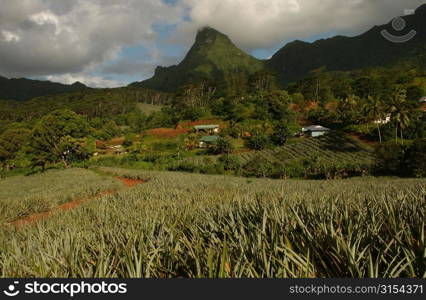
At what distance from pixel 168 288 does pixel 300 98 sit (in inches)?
3758

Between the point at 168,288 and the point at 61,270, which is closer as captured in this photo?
the point at 168,288

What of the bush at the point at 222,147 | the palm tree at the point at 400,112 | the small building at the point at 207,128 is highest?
the palm tree at the point at 400,112

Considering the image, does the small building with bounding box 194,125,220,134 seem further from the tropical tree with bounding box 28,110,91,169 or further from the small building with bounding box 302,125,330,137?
the tropical tree with bounding box 28,110,91,169

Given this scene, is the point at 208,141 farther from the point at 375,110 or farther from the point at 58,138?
the point at 375,110

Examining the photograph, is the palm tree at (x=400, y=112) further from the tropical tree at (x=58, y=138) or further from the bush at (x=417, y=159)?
the tropical tree at (x=58, y=138)

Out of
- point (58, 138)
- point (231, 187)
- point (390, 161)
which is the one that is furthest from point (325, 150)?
point (58, 138)

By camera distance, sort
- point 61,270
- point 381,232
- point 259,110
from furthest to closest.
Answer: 1. point 259,110
2. point 381,232
3. point 61,270

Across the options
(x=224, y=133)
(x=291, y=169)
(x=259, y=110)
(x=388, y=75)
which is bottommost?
(x=291, y=169)

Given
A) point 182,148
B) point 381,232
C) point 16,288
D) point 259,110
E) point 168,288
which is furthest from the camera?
point 259,110

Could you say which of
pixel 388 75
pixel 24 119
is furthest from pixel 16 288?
pixel 24 119

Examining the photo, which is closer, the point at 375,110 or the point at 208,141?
the point at 375,110

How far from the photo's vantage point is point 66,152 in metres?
49.7

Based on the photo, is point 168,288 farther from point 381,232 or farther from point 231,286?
point 381,232

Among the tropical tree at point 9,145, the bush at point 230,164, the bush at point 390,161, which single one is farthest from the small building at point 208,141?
the tropical tree at point 9,145
